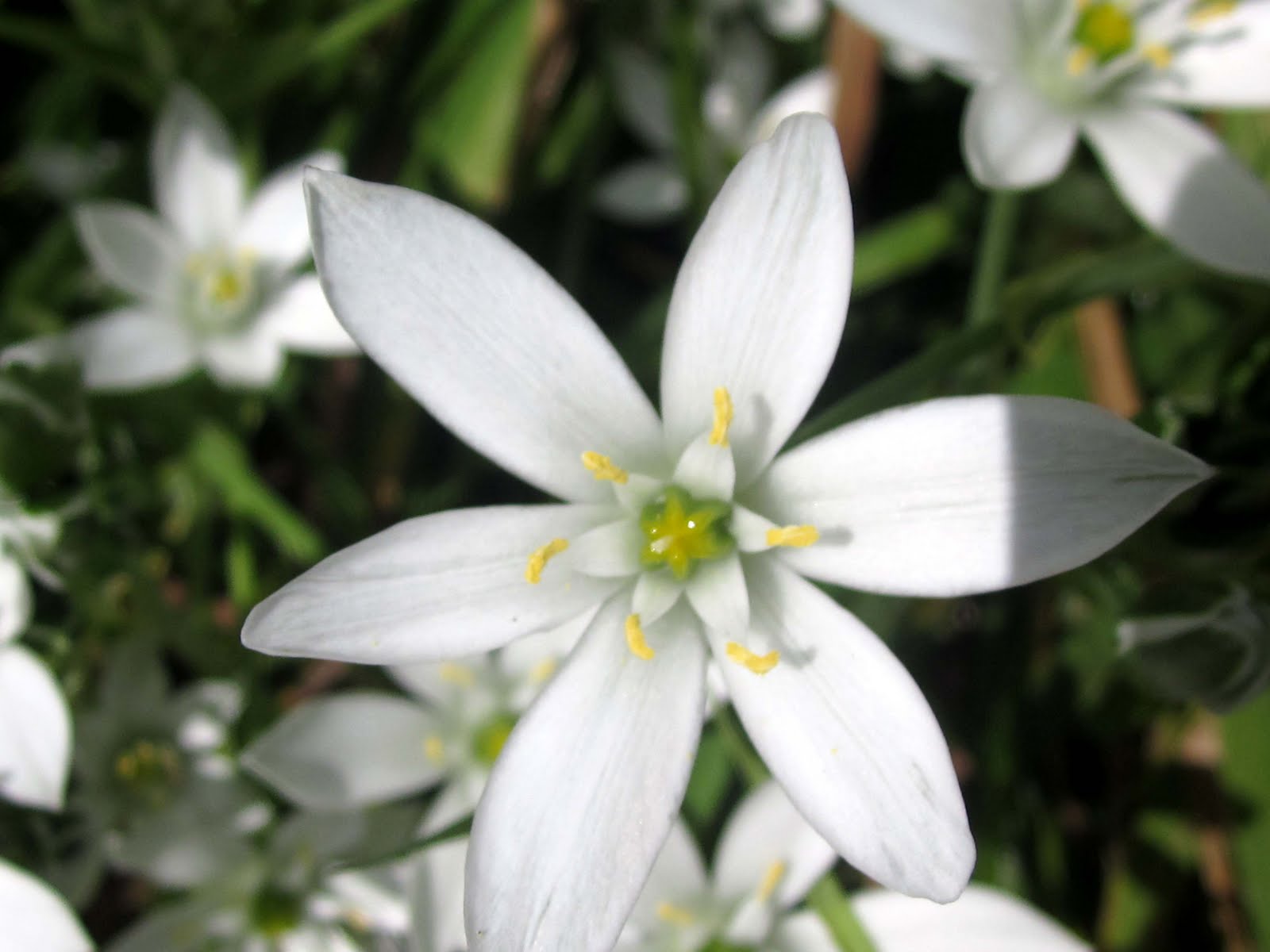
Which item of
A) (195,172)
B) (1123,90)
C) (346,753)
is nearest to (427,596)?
(346,753)

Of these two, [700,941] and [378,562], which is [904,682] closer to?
[378,562]

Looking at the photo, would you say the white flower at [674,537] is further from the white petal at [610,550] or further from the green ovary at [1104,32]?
the green ovary at [1104,32]

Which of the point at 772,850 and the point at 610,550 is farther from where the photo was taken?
the point at 772,850

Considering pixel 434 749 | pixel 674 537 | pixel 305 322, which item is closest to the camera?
pixel 674 537

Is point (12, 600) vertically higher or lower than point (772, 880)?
higher

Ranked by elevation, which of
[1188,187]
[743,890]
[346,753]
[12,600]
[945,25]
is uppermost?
[945,25]

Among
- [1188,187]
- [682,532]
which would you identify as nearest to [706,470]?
[682,532]

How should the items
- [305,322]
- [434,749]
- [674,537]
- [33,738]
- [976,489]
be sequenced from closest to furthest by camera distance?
[976,489] → [674,537] → [33,738] → [434,749] → [305,322]

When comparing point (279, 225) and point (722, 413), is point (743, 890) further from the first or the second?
point (279, 225)
